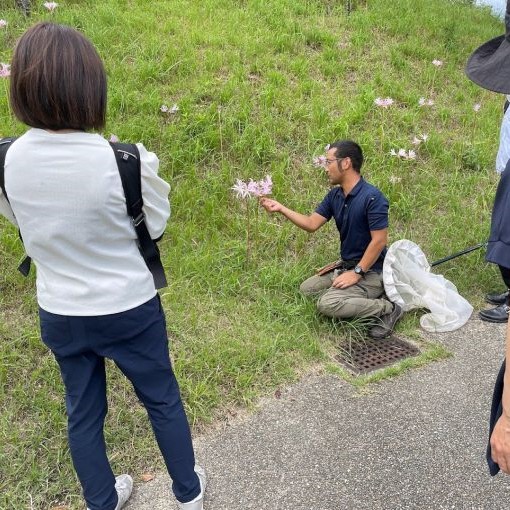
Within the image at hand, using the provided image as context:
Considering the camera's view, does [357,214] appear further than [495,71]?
Yes

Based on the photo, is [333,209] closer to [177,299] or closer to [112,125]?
[177,299]

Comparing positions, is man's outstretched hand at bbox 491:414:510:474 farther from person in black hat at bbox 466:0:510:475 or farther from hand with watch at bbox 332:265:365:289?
hand with watch at bbox 332:265:365:289

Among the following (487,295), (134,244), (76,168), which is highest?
(76,168)

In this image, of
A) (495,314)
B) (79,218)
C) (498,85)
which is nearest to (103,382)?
(79,218)

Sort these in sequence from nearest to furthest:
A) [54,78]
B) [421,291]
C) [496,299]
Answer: [54,78], [421,291], [496,299]

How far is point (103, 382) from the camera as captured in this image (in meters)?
2.14

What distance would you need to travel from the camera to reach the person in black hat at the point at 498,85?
1452mm

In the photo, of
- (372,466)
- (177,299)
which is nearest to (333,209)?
(177,299)

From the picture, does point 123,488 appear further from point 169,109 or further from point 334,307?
point 169,109

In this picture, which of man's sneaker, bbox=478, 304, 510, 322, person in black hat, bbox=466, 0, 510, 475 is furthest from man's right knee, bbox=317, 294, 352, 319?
person in black hat, bbox=466, 0, 510, 475

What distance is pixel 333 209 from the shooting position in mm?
3805

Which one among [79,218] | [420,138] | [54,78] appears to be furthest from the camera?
[420,138]

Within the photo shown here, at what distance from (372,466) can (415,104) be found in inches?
176

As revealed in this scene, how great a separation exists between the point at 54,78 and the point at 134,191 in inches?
15.8
